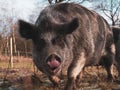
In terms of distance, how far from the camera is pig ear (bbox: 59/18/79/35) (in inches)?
283

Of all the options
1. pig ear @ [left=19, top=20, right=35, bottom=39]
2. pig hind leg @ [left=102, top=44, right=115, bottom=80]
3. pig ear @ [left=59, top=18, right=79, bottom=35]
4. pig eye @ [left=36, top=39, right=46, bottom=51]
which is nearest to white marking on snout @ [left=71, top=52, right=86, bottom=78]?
pig ear @ [left=59, top=18, right=79, bottom=35]

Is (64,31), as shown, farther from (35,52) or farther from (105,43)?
(105,43)

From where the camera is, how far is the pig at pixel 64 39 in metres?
6.79

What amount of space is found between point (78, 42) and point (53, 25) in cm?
109

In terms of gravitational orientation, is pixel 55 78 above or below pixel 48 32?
below

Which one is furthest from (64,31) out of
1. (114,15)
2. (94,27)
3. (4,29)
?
(114,15)

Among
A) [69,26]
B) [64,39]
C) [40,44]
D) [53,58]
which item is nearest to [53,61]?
[53,58]

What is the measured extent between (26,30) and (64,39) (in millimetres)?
801

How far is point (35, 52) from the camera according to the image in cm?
732

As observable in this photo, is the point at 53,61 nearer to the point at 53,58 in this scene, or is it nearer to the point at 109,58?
the point at 53,58

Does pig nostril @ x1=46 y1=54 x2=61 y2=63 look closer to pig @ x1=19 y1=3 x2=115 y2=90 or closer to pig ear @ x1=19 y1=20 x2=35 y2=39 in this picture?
pig @ x1=19 y1=3 x2=115 y2=90

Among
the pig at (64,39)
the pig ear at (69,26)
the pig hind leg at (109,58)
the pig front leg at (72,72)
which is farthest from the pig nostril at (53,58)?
the pig hind leg at (109,58)

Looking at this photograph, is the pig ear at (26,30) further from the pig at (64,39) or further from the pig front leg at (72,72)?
the pig front leg at (72,72)

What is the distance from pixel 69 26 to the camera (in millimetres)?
7234
